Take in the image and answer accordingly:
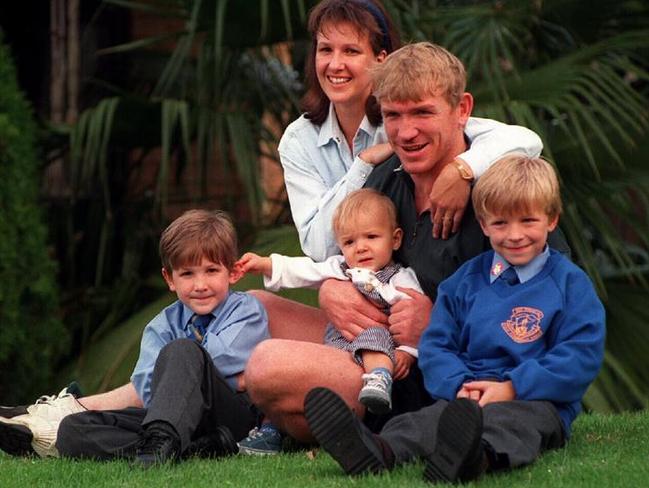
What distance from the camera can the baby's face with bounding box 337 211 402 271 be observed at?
4828 millimetres

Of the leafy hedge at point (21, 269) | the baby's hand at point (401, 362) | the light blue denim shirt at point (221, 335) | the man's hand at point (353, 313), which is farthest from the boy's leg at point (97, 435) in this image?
the leafy hedge at point (21, 269)

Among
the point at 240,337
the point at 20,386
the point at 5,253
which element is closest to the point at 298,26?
the point at 5,253

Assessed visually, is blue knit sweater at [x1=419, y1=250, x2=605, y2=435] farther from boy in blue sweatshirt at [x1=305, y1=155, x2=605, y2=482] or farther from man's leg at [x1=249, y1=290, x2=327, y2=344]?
man's leg at [x1=249, y1=290, x2=327, y2=344]

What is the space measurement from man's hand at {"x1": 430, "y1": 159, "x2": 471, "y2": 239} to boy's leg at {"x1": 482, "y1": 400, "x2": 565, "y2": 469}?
72 cm

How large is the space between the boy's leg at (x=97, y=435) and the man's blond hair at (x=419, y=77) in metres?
1.33

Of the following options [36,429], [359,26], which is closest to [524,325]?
[359,26]

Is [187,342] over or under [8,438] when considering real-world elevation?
over

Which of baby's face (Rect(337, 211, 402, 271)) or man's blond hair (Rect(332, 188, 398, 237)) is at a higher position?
man's blond hair (Rect(332, 188, 398, 237))

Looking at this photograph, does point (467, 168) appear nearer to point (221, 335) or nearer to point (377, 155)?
point (377, 155)

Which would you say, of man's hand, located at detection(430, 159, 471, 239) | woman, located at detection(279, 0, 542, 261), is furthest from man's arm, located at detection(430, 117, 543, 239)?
woman, located at detection(279, 0, 542, 261)

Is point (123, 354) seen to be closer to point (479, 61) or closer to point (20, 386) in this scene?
point (20, 386)

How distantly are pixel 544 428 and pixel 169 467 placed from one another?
1103 millimetres

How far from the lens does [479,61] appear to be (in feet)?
23.3

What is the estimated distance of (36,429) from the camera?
15.8 ft
